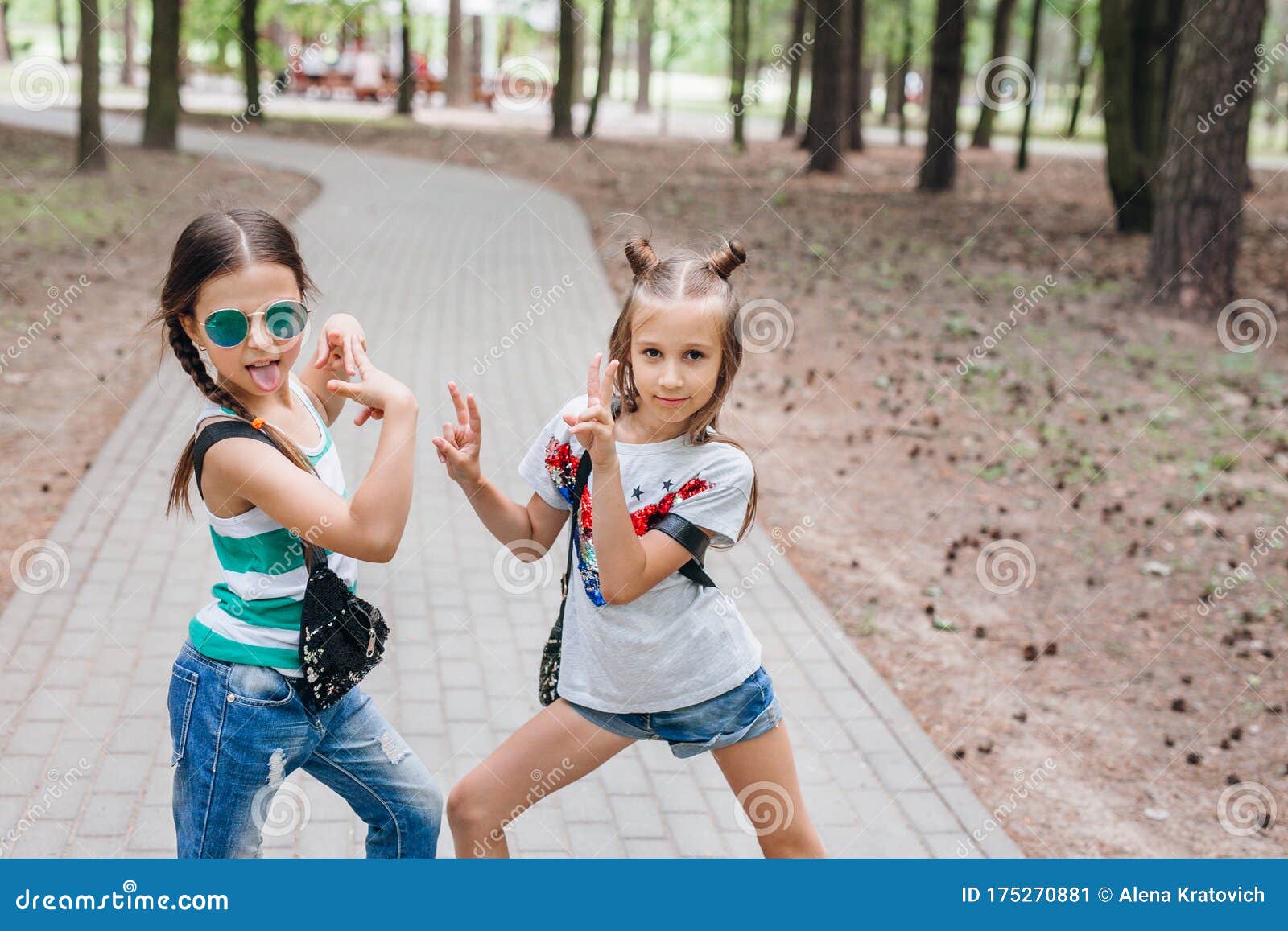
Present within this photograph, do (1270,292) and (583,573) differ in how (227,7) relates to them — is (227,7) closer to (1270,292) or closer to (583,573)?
(1270,292)

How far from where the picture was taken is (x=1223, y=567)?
21.8ft

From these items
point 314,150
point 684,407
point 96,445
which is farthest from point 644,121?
point 684,407

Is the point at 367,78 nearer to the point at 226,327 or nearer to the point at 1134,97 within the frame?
the point at 1134,97

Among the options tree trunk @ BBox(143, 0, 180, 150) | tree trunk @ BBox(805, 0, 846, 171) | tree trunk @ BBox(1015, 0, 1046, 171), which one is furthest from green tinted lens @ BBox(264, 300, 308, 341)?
tree trunk @ BBox(1015, 0, 1046, 171)

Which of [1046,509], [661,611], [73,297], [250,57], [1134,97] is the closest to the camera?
[661,611]

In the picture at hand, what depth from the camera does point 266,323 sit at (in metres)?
2.43

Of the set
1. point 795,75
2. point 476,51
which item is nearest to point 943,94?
point 795,75

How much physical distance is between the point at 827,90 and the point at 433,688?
66.0 ft

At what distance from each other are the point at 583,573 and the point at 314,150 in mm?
24494

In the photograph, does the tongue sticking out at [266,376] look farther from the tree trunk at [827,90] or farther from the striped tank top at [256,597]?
the tree trunk at [827,90]

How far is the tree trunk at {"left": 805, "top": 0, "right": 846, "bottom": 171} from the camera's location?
73.8 ft

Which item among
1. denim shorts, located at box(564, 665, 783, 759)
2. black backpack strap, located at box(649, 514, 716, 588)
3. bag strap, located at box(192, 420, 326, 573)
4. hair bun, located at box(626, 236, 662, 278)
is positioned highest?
hair bun, located at box(626, 236, 662, 278)

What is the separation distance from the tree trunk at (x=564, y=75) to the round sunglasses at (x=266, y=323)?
24965 millimetres

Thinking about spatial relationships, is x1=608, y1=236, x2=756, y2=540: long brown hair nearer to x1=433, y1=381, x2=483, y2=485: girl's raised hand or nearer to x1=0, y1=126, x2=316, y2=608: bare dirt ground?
x1=433, y1=381, x2=483, y2=485: girl's raised hand
